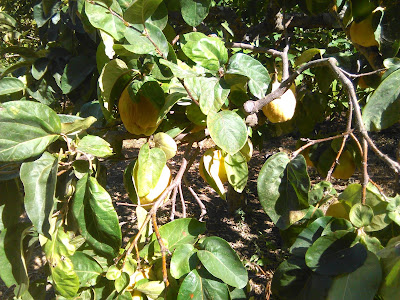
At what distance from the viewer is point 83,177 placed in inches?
22.9

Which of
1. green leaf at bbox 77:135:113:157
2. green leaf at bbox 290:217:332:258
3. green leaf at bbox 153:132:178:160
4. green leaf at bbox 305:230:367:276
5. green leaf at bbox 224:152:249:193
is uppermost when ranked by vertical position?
green leaf at bbox 77:135:113:157

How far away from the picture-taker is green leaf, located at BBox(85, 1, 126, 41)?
0.54 metres

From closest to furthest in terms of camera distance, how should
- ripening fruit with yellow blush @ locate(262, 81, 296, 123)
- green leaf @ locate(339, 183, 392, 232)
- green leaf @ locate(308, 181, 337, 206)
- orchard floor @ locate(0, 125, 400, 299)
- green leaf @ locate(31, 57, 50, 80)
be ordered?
green leaf @ locate(339, 183, 392, 232), green leaf @ locate(308, 181, 337, 206), ripening fruit with yellow blush @ locate(262, 81, 296, 123), green leaf @ locate(31, 57, 50, 80), orchard floor @ locate(0, 125, 400, 299)

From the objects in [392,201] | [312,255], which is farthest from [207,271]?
[392,201]

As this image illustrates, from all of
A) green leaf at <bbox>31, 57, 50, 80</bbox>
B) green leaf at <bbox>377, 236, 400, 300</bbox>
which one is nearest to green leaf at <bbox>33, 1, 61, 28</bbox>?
green leaf at <bbox>31, 57, 50, 80</bbox>

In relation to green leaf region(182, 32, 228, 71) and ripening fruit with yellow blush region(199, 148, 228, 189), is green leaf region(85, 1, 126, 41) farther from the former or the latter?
ripening fruit with yellow blush region(199, 148, 228, 189)

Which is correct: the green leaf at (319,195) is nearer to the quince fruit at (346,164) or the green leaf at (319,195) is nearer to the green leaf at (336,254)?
the green leaf at (336,254)

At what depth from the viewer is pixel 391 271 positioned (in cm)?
39

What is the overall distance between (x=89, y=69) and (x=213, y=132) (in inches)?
25.6

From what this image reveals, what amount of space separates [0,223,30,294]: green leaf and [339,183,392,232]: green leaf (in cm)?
60

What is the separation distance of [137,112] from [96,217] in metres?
0.22

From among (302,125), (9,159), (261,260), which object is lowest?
(261,260)

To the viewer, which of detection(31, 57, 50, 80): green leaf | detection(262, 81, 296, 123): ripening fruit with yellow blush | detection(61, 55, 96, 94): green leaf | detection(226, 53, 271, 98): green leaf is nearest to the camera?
detection(226, 53, 271, 98): green leaf

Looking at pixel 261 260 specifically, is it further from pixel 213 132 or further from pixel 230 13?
pixel 213 132
